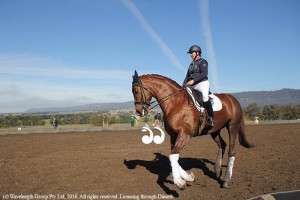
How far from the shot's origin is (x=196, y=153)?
15.2 metres

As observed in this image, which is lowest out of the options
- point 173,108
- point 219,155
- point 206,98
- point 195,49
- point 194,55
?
point 219,155

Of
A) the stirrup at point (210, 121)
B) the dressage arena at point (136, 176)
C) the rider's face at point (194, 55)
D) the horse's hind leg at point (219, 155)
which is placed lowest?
the dressage arena at point (136, 176)

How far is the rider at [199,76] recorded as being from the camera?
28.0 ft

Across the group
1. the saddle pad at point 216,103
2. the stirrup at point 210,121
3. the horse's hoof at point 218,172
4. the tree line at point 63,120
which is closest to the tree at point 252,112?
the tree line at point 63,120

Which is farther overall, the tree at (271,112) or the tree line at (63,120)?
the tree at (271,112)

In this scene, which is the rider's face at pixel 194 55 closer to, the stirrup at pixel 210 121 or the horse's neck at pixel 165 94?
the horse's neck at pixel 165 94

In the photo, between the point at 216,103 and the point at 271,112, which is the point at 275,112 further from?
the point at 216,103

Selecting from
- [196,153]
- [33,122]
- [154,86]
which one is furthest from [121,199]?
[33,122]

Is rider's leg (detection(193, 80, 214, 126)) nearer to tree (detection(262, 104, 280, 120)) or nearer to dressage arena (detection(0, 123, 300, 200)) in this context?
dressage arena (detection(0, 123, 300, 200))

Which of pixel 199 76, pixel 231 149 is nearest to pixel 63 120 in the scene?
pixel 231 149

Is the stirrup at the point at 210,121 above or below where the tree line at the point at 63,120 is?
above

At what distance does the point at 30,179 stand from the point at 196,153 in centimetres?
806

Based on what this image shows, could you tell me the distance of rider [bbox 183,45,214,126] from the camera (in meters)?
8.52

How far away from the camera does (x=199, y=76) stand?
852 centimetres
